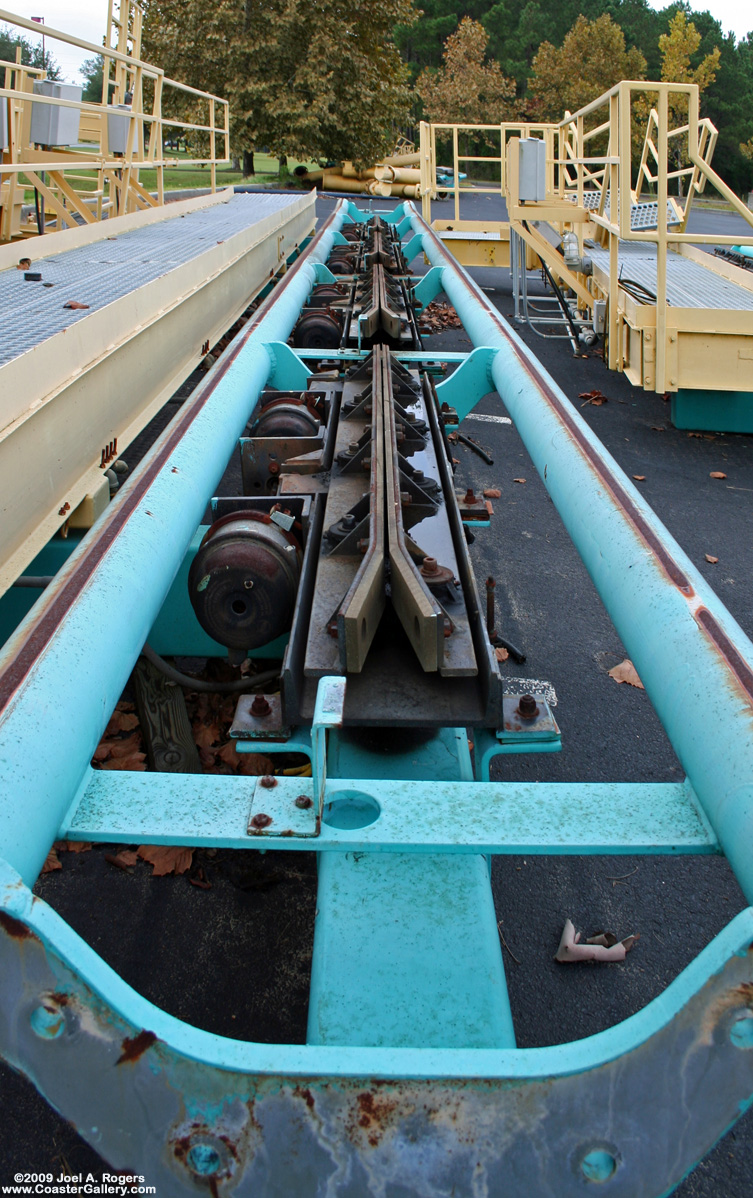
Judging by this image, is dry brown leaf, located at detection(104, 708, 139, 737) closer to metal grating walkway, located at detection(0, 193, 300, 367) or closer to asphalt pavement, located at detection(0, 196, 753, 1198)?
asphalt pavement, located at detection(0, 196, 753, 1198)

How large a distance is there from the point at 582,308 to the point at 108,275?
6087mm

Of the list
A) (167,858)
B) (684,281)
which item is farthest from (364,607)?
(684,281)

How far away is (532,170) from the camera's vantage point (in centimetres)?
883

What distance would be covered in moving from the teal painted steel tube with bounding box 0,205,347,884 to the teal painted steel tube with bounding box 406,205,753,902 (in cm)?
103

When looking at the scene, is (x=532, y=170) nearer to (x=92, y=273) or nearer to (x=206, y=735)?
(x=92, y=273)

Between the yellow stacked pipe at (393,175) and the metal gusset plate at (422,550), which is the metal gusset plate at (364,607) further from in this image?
the yellow stacked pipe at (393,175)

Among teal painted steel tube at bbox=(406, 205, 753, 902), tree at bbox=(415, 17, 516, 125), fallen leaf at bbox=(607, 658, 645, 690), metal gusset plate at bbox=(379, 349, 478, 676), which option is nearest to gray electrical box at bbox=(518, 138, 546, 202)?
metal gusset plate at bbox=(379, 349, 478, 676)

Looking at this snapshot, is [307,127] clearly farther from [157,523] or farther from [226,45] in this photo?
[157,523]

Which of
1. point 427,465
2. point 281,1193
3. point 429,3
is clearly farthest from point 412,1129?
point 429,3

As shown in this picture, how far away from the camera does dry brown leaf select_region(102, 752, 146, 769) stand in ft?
9.66

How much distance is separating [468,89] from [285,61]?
18.6 metres

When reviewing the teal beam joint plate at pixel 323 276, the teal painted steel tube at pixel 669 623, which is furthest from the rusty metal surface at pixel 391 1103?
the teal beam joint plate at pixel 323 276

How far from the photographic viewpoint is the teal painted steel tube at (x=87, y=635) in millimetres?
1255

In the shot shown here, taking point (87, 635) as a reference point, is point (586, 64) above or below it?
above
